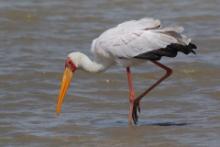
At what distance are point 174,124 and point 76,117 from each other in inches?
50.0

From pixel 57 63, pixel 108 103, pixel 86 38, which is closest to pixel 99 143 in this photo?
pixel 108 103

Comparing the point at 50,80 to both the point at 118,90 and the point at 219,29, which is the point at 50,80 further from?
the point at 219,29

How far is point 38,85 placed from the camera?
12.2 metres

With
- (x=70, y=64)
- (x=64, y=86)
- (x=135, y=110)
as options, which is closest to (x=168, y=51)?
(x=135, y=110)

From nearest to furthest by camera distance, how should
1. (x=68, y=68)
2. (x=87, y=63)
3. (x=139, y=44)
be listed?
(x=139, y=44)
(x=87, y=63)
(x=68, y=68)

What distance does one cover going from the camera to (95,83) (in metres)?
12.4

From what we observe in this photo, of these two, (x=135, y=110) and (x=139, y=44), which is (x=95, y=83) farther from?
(x=139, y=44)

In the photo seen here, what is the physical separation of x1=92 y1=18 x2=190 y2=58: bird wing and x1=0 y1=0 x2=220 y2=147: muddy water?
877 millimetres

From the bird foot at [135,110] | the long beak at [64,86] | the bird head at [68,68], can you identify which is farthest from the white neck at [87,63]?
the bird foot at [135,110]

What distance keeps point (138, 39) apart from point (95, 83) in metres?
2.40

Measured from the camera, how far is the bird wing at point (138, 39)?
32.8 ft

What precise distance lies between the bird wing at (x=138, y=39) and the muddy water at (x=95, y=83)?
877mm

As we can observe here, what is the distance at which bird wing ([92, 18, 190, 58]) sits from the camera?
32.8 ft

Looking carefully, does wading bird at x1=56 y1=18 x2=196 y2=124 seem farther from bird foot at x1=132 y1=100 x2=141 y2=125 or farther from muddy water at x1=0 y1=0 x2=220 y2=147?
muddy water at x1=0 y1=0 x2=220 y2=147
